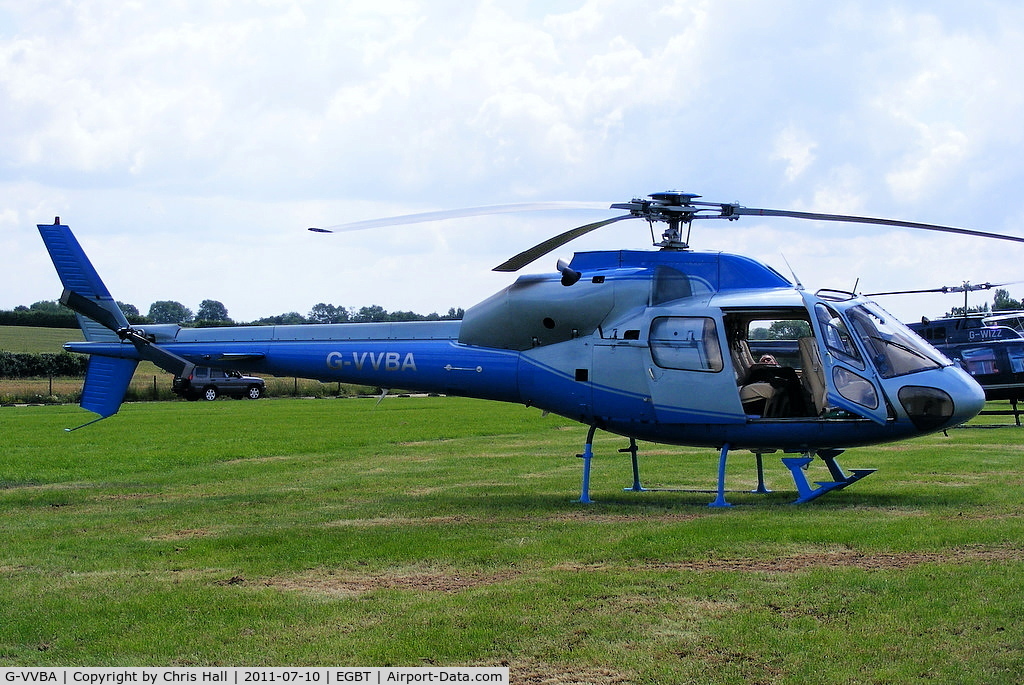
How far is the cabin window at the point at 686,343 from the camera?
43.0ft

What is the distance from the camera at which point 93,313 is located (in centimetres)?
1583

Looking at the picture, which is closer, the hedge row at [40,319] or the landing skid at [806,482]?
the landing skid at [806,482]

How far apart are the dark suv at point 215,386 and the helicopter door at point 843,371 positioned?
4025cm

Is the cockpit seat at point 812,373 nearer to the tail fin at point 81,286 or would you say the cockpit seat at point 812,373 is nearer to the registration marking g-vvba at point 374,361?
the registration marking g-vvba at point 374,361

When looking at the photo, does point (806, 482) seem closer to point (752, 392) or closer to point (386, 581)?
point (752, 392)

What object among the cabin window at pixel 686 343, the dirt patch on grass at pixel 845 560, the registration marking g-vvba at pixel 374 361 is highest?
the cabin window at pixel 686 343

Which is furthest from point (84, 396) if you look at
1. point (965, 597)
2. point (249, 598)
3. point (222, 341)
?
point (965, 597)

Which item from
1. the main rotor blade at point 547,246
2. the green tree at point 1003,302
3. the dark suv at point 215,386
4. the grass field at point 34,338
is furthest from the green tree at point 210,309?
the main rotor blade at point 547,246

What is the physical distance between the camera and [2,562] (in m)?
10.0

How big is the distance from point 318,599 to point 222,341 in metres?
8.47

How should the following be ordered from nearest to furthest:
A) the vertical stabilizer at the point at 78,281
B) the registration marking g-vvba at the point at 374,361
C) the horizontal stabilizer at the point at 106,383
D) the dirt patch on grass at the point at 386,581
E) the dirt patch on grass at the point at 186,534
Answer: the dirt patch on grass at the point at 386,581, the dirt patch on grass at the point at 186,534, the registration marking g-vvba at the point at 374,361, the vertical stabilizer at the point at 78,281, the horizontal stabilizer at the point at 106,383

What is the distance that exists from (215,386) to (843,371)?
43.0 m

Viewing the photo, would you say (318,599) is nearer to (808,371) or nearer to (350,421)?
(808,371)

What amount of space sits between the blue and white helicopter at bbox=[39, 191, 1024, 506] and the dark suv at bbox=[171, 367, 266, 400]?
115ft
